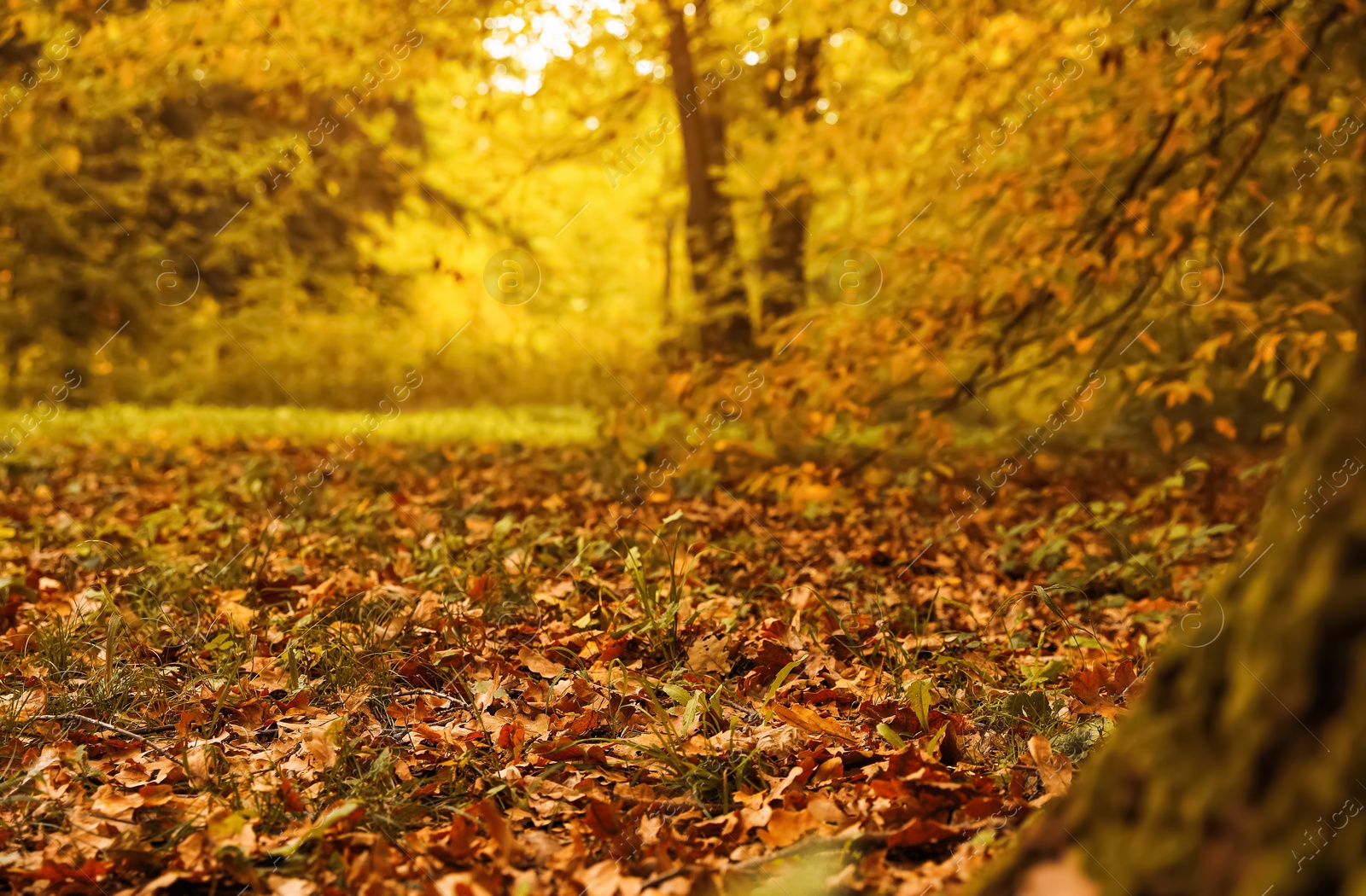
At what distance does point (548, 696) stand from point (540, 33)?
19.4 ft

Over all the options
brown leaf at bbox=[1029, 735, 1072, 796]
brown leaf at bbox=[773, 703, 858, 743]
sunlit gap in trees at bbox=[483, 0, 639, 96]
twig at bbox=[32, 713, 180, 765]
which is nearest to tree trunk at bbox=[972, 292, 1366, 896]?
brown leaf at bbox=[1029, 735, 1072, 796]

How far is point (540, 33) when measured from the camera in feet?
23.1

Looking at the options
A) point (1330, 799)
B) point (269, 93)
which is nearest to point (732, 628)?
point (1330, 799)

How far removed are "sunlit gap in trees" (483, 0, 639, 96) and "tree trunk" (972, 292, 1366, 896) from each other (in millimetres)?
6597

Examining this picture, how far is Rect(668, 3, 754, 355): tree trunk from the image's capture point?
828cm

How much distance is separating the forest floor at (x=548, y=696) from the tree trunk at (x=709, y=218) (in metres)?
4.01

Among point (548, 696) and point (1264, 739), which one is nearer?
point (1264, 739)

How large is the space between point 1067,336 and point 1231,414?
14.3 ft

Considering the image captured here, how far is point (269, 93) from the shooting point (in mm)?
7262

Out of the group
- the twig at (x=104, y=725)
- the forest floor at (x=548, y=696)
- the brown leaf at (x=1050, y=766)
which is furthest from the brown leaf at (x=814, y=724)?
the twig at (x=104, y=725)

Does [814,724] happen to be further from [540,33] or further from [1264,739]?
[540,33]

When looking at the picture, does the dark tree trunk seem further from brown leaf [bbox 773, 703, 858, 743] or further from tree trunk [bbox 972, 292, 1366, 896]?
tree trunk [bbox 972, 292, 1366, 896]

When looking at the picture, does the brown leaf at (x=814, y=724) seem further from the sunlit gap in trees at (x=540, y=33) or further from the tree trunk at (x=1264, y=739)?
the sunlit gap in trees at (x=540, y=33)

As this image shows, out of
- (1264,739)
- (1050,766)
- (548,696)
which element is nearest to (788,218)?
(548,696)
